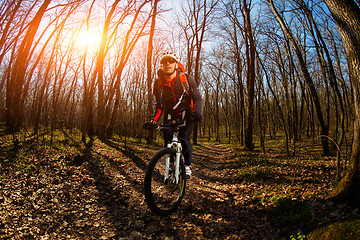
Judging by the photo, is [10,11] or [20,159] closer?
A: [20,159]

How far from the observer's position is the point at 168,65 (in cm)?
328

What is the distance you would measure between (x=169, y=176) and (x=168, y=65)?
6.61 feet

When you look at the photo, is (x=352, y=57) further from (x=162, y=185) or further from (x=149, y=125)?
(x=162, y=185)

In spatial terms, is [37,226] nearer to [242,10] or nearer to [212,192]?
[212,192]

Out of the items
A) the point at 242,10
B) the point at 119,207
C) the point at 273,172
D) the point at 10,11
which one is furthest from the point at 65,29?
the point at 273,172

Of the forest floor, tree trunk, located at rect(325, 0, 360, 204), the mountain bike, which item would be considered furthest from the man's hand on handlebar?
tree trunk, located at rect(325, 0, 360, 204)

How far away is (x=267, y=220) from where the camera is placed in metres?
3.03

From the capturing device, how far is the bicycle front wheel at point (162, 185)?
9.01 ft

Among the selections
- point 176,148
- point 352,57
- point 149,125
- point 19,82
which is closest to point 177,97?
point 149,125

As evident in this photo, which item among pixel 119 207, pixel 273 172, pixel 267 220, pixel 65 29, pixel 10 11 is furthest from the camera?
pixel 65 29

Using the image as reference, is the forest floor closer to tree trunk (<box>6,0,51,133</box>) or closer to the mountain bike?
the mountain bike

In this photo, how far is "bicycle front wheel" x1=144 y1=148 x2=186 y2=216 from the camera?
9.01ft

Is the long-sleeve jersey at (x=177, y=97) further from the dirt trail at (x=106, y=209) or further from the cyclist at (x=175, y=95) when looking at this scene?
the dirt trail at (x=106, y=209)

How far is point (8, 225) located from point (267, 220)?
3797 mm
